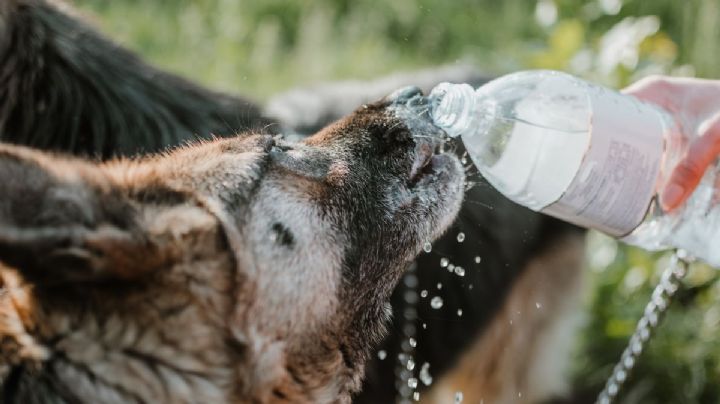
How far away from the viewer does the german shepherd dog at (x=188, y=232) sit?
2.38 m

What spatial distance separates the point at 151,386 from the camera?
2.48 meters

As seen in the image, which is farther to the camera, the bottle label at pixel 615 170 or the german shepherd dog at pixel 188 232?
the bottle label at pixel 615 170

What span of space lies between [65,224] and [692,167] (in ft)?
6.42

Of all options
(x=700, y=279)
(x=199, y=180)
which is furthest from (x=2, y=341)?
(x=700, y=279)

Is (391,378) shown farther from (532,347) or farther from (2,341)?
(2,341)

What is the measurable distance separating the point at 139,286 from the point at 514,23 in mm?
6800

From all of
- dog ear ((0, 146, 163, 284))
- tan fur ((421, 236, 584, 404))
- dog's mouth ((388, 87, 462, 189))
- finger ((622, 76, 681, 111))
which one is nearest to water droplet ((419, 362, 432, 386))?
tan fur ((421, 236, 584, 404))

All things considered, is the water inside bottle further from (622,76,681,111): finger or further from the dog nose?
(622,76,681,111): finger

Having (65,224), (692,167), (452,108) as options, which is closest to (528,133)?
(452,108)

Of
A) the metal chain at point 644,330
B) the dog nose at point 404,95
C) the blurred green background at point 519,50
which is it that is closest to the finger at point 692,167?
the dog nose at point 404,95

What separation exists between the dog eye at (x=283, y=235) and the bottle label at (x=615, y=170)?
857 mm

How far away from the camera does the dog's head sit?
233 centimetres

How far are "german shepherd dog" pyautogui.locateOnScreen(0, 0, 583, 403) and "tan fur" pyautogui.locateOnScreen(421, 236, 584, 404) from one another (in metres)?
0.58

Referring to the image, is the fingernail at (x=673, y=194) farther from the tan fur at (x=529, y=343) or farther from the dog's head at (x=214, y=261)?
the tan fur at (x=529, y=343)
